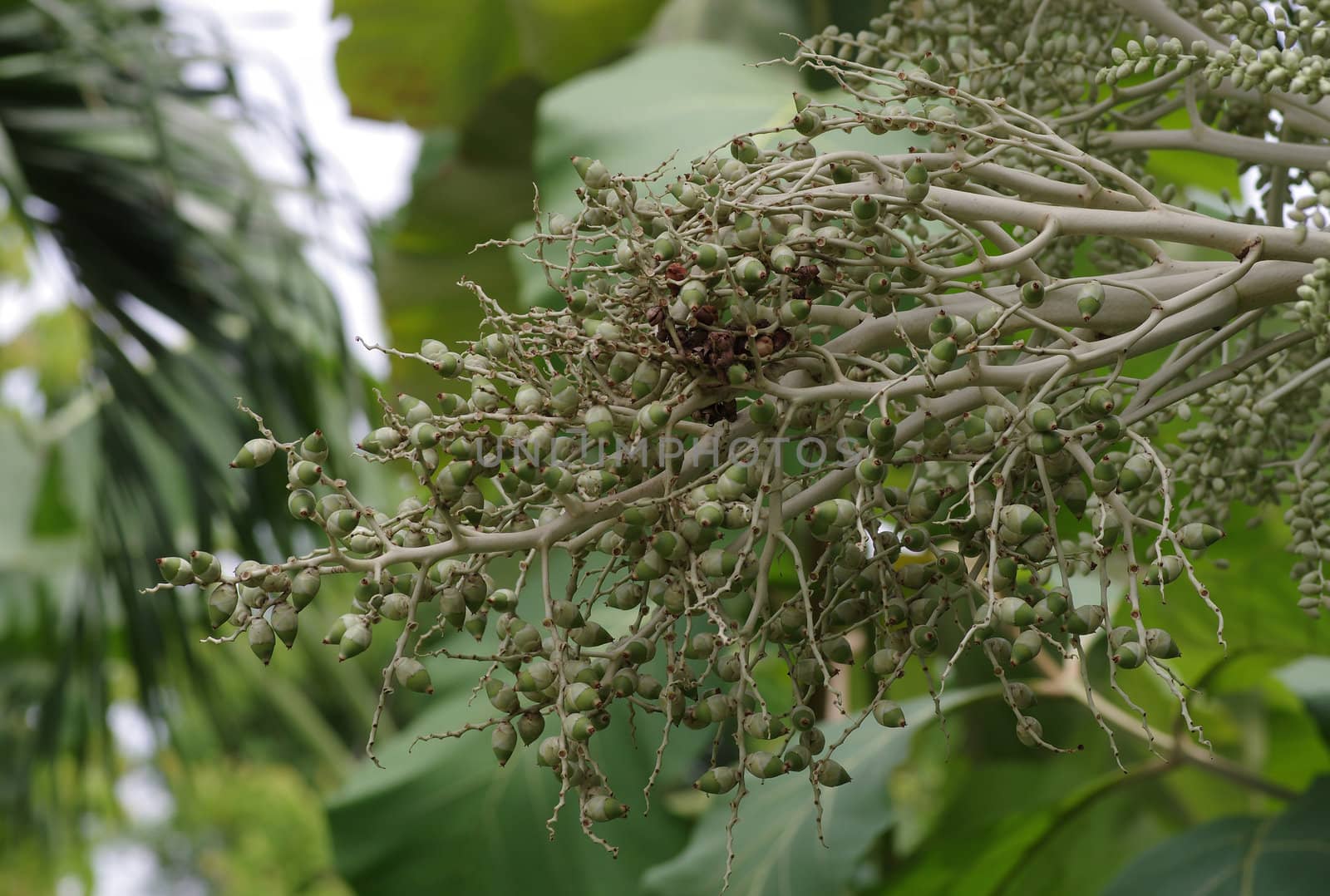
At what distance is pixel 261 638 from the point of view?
48 cm

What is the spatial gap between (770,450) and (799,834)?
736 millimetres

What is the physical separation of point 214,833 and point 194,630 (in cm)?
348

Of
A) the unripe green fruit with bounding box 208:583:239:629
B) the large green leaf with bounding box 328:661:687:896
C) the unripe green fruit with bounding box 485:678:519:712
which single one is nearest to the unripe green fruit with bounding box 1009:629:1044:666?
the unripe green fruit with bounding box 485:678:519:712

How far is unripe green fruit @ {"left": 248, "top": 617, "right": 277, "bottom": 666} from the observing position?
48 centimetres

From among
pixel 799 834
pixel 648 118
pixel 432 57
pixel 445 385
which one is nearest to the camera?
pixel 648 118

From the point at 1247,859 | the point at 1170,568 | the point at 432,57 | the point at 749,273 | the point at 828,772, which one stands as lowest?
the point at 1247,859

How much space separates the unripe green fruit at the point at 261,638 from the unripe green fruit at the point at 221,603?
1cm

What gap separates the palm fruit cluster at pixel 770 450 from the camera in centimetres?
49

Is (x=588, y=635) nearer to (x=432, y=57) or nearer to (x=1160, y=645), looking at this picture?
(x=1160, y=645)

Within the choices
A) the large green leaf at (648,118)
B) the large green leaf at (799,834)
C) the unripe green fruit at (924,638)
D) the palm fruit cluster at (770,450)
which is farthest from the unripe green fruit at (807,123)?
the large green leaf at (799,834)

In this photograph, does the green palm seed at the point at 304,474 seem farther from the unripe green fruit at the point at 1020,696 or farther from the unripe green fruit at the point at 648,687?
the unripe green fruit at the point at 1020,696

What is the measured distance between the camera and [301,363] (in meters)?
1.87

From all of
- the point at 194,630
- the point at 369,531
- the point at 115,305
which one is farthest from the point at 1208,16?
the point at 194,630

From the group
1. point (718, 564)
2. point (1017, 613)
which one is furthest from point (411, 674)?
point (1017, 613)
